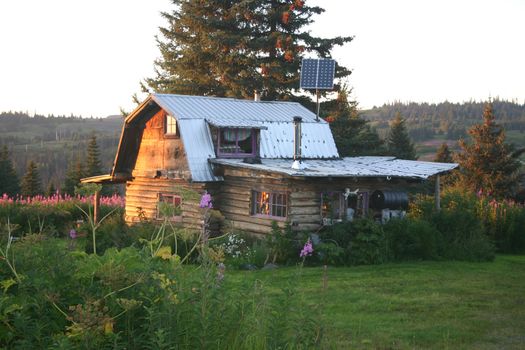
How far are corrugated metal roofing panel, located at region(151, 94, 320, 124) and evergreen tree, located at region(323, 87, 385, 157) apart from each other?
6.23 m

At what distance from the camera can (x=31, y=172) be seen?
140ft

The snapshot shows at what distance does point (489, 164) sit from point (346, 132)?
32.2ft

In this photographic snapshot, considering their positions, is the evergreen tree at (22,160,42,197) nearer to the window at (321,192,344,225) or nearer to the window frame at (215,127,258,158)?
the window frame at (215,127,258,158)

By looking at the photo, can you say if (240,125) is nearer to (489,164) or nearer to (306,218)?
(306,218)

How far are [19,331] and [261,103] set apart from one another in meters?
21.6

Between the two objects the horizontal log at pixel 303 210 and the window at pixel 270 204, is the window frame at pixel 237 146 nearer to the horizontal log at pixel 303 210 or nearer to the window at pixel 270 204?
the window at pixel 270 204

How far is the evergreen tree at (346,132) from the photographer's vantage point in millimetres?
32031

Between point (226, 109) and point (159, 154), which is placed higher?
point (226, 109)

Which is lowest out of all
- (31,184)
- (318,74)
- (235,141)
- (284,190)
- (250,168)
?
(31,184)

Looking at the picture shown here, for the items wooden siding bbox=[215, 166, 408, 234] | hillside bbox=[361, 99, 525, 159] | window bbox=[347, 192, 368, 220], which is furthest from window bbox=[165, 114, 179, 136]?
hillside bbox=[361, 99, 525, 159]

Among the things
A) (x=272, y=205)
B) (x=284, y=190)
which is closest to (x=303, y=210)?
(x=284, y=190)

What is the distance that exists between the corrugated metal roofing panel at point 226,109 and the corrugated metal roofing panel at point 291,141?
37 cm

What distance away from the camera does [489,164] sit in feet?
119

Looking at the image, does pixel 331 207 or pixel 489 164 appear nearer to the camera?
pixel 331 207
